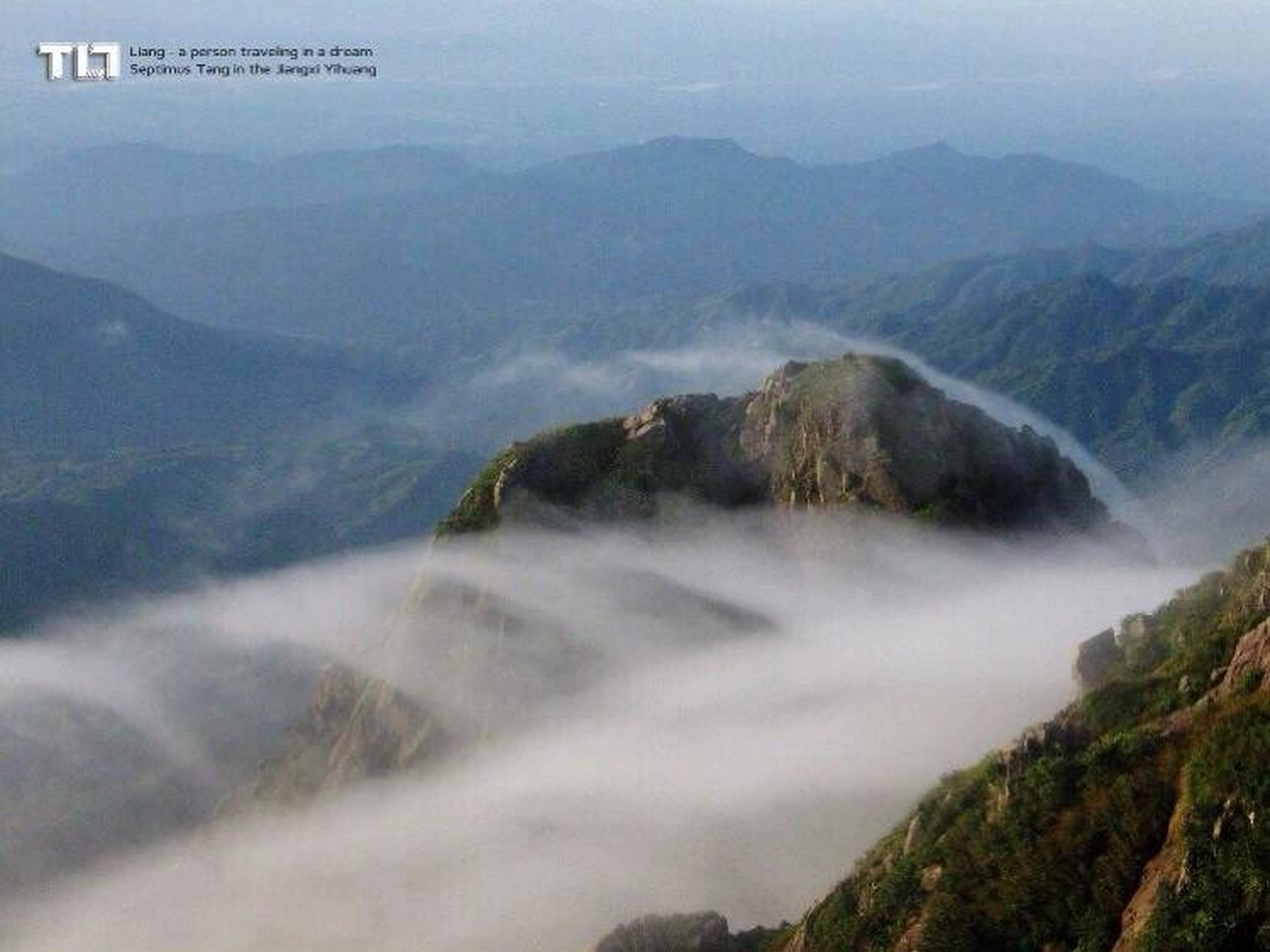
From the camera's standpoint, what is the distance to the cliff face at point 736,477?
137 ft

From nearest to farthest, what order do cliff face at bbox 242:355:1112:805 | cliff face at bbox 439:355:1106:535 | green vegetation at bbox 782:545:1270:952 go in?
green vegetation at bbox 782:545:1270:952
cliff face at bbox 439:355:1106:535
cliff face at bbox 242:355:1112:805

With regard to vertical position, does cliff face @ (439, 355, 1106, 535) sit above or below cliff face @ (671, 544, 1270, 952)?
above

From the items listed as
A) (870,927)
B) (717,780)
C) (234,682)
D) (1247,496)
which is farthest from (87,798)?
(1247,496)

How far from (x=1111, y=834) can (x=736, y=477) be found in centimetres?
2815

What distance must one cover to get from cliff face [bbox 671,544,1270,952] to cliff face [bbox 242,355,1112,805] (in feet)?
61.7

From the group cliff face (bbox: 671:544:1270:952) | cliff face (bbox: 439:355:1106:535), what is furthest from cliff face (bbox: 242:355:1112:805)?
cliff face (bbox: 671:544:1270:952)

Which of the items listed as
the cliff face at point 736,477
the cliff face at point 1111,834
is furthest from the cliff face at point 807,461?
the cliff face at point 1111,834

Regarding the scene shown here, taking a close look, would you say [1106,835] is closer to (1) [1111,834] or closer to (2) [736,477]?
(1) [1111,834]

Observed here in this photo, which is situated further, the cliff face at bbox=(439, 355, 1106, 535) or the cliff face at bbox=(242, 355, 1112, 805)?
the cliff face at bbox=(242, 355, 1112, 805)

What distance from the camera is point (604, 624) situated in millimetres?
43812

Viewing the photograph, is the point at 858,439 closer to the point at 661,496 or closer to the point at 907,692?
the point at 661,496

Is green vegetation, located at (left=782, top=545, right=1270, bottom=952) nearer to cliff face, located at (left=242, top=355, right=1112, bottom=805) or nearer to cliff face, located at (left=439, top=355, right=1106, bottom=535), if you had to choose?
cliff face, located at (left=439, top=355, right=1106, bottom=535)

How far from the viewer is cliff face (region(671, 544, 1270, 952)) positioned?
16375mm

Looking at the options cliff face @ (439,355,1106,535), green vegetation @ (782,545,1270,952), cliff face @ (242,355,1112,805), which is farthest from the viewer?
cliff face @ (242,355,1112,805)
